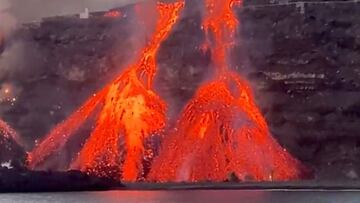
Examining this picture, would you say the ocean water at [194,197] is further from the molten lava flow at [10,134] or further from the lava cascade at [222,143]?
the molten lava flow at [10,134]

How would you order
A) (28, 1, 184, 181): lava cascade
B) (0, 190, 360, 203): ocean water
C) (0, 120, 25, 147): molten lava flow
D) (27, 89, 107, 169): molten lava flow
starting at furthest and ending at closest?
(0, 120, 25, 147): molten lava flow → (27, 89, 107, 169): molten lava flow → (28, 1, 184, 181): lava cascade → (0, 190, 360, 203): ocean water

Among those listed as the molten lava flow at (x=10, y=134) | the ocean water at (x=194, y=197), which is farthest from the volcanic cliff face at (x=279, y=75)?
the ocean water at (x=194, y=197)

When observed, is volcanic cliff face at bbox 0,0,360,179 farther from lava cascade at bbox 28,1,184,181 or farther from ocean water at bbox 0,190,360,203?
ocean water at bbox 0,190,360,203

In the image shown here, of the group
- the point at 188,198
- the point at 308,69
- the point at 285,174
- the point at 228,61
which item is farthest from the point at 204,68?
the point at 188,198

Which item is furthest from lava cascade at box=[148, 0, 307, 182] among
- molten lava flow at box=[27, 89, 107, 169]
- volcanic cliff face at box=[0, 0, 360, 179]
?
molten lava flow at box=[27, 89, 107, 169]

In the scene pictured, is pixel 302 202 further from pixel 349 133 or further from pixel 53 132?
pixel 53 132

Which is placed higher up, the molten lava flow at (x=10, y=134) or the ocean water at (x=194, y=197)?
the molten lava flow at (x=10, y=134)
